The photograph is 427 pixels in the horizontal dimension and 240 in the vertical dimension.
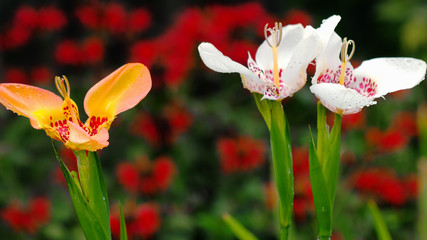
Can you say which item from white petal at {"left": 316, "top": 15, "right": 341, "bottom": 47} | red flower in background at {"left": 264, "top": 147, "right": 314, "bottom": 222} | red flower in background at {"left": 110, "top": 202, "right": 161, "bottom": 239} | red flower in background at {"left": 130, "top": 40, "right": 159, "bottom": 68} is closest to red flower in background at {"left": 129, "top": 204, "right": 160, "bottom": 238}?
red flower in background at {"left": 110, "top": 202, "right": 161, "bottom": 239}

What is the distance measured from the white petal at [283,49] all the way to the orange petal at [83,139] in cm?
19

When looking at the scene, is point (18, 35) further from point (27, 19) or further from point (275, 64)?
point (275, 64)

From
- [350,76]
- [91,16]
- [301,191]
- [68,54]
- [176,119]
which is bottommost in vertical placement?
[301,191]

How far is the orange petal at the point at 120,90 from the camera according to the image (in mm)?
471

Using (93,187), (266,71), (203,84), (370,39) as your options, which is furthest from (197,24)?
(370,39)

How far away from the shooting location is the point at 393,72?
1.76 ft

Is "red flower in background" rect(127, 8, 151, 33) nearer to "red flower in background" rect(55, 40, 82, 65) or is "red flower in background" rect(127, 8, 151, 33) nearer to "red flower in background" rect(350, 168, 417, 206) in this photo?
"red flower in background" rect(55, 40, 82, 65)

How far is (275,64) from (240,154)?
105cm

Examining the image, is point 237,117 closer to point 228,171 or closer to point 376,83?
point 228,171

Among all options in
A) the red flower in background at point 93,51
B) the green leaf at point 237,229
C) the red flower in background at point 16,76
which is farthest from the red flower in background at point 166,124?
the green leaf at point 237,229

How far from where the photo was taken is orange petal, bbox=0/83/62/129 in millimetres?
455

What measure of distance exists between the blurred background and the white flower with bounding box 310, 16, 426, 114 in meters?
0.81

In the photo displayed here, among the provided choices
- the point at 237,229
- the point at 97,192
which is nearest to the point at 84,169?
the point at 97,192

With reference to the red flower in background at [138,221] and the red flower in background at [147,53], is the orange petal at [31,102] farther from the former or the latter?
the red flower in background at [147,53]
